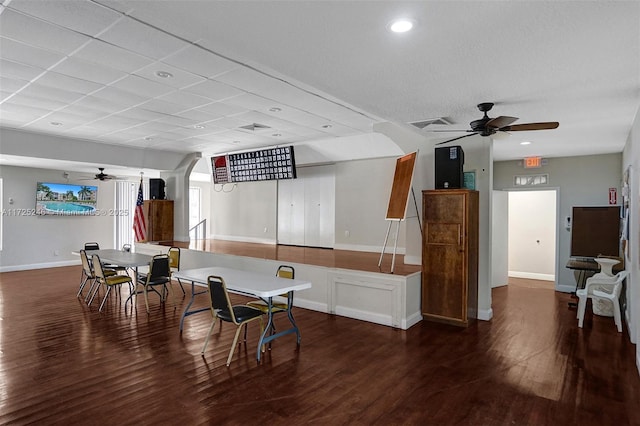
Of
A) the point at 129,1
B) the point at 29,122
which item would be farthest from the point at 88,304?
the point at 129,1

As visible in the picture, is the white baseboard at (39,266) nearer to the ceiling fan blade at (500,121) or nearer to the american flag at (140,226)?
the american flag at (140,226)

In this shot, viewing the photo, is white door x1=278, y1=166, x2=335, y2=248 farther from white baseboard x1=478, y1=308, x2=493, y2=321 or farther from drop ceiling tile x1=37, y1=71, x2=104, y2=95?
drop ceiling tile x1=37, y1=71, x2=104, y2=95

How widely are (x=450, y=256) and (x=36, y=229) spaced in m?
10.3

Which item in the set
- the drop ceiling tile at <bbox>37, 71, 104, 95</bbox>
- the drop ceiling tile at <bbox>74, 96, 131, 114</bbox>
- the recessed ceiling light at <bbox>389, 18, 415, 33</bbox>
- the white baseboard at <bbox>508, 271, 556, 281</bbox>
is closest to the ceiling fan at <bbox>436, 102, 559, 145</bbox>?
the recessed ceiling light at <bbox>389, 18, 415, 33</bbox>

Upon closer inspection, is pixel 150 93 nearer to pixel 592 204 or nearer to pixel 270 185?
pixel 270 185

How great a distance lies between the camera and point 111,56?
3539mm

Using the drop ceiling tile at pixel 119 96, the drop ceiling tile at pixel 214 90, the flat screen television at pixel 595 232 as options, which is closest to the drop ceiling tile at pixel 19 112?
the drop ceiling tile at pixel 119 96

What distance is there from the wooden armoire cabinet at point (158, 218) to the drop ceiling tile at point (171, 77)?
19.8 ft

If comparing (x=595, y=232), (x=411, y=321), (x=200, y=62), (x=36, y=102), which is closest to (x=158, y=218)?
(x=36, y=102)

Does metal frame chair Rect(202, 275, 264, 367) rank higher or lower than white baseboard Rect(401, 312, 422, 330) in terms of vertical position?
higher

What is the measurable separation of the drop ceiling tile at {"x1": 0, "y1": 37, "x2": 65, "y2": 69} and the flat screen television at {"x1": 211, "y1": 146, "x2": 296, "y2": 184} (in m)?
4.60

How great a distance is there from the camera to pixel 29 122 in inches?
242

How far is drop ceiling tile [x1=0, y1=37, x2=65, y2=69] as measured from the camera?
331 cm

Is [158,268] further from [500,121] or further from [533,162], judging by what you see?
[533,162]
